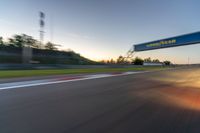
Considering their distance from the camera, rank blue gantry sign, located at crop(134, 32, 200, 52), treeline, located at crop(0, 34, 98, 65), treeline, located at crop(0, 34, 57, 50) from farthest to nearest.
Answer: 1. treeline, located at crop(0, 34, 57, 50)
2. treeline, located at crop(0, 34, 98, 65)
3. blue gantry sign, located at crop(134, 32, 200, 52)

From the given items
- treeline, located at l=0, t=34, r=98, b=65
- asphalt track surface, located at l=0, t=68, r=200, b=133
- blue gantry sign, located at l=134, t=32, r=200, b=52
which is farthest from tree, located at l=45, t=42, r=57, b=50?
asphalt track surface, located at l=0, t=68, r=200, b=133

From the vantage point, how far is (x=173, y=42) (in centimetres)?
3341

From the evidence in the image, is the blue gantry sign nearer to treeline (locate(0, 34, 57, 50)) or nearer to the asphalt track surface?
treeline (locate(0, 34, 57, 50))

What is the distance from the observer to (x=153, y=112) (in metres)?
4.28

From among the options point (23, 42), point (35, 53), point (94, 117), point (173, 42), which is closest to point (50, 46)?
point (23, 42)

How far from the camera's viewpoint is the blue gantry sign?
28.7 metres

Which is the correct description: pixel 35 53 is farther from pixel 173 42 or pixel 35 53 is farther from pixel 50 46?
pixel 173 42

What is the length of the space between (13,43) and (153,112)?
50.2m

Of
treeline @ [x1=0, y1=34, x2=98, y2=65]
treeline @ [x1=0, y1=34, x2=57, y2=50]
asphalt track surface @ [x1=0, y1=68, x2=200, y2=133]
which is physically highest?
treeline @ [x1=0, y1=34, x2=57, y2=50]

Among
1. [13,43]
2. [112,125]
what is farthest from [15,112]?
[13,43]

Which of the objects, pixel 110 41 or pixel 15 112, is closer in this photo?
pixel 15 112

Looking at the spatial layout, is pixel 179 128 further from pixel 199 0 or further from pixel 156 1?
pixel 156 1

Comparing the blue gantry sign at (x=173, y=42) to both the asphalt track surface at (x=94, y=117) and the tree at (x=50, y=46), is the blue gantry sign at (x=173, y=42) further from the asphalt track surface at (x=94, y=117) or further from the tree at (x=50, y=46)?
the asphalt track surface at (x=94, y=117)

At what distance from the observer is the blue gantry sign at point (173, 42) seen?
2872 centimetres
